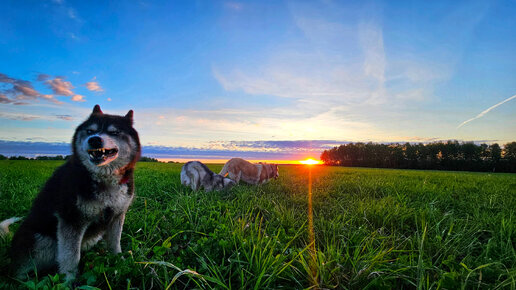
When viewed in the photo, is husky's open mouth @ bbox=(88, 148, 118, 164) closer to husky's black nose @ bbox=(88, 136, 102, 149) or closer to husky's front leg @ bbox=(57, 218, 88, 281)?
husky's black nose @ bbox=(88, 136, 102, 149)

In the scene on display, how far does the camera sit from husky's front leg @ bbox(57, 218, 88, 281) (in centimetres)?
282

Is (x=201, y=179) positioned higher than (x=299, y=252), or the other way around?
(x=201, y=179)

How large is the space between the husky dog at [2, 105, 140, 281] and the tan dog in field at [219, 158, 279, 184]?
24.5 feet

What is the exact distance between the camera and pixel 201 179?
854 centimetres

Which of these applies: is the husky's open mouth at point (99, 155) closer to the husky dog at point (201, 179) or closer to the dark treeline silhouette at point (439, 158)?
the husky dog at point (201, 179)

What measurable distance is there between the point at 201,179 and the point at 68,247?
5.72 m

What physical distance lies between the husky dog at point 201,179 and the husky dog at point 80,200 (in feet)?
17.1

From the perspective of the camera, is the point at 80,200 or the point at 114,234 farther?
the point at 114,234

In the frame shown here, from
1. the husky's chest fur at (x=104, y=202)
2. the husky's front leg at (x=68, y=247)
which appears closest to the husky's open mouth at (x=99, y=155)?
the husky's chest fur at (x=104, y=202)

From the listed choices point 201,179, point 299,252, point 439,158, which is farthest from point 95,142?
point 439,158

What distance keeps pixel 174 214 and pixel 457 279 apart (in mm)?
4629

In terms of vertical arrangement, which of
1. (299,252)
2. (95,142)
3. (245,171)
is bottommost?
(299,252)

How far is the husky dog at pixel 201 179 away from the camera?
848cm

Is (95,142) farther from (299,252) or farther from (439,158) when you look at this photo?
(439,158)
